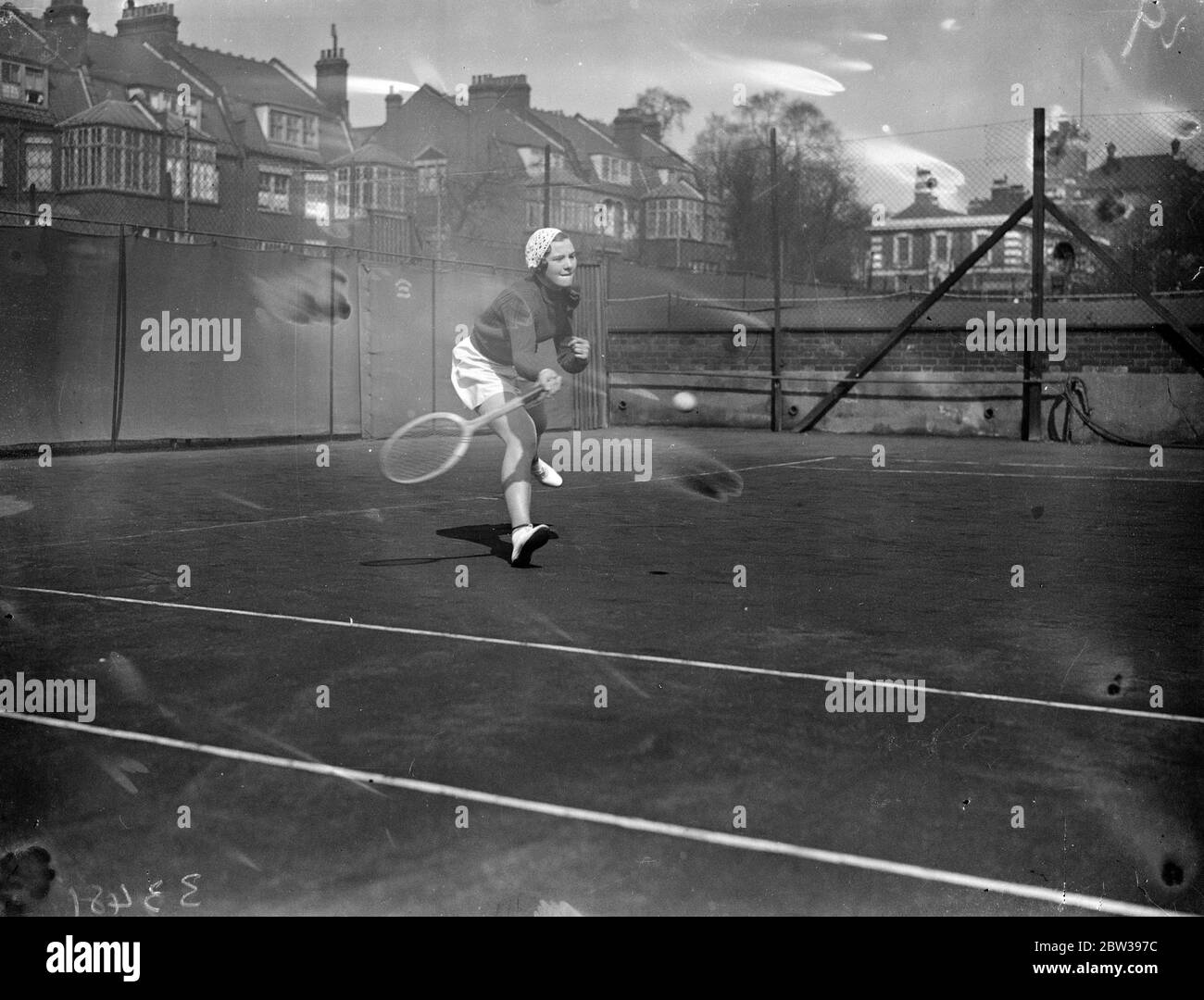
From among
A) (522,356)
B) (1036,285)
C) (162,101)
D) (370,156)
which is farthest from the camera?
(370,156)

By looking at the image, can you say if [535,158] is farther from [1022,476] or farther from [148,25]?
[1022,476]

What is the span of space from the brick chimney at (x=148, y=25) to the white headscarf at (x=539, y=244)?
39456mm

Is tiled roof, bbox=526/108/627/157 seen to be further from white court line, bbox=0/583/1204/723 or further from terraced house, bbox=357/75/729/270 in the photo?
white court line, bbox=0/583/1204/723

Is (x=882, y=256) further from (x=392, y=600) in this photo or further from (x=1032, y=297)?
(x=392, y=600)

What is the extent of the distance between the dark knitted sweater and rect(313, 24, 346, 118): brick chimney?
42377 millimetres

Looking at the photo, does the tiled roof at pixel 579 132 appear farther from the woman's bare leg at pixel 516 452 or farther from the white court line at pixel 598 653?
the white court line at pixel 598 653

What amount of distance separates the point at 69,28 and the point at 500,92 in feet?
44.1

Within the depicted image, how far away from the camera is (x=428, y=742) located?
4.42m

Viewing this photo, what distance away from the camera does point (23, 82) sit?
3878 centimetres

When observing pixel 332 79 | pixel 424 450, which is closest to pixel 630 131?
pixel 424 450

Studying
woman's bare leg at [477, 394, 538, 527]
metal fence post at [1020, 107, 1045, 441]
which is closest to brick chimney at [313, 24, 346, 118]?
metal fence post at [1020, 107, 1045, 441]
